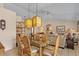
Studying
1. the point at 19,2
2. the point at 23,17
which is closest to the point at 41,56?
the point at 23,17

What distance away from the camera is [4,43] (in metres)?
1.84

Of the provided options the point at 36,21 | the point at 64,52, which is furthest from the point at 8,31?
the point at 64,52

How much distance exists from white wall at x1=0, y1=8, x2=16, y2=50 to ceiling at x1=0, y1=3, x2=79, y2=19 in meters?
0.08

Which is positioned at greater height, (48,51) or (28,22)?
(28,22)

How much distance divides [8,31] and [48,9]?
60 centimetres

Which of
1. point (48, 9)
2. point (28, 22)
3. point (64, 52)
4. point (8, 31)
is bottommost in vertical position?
point (64, 52)

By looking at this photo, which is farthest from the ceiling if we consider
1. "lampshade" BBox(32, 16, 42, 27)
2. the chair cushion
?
the chair cushion

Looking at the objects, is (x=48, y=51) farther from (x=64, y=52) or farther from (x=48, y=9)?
(x=48, y=9)

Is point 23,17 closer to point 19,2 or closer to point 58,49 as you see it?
point 19,2

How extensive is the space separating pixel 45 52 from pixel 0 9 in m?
0.82

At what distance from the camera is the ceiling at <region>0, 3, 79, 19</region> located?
6.05 feet

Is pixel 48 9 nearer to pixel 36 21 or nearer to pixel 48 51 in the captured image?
pixel 36 21

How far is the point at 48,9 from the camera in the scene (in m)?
1.86

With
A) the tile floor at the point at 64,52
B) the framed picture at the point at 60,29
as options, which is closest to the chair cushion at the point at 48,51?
the tile floor at the point at 64,52
